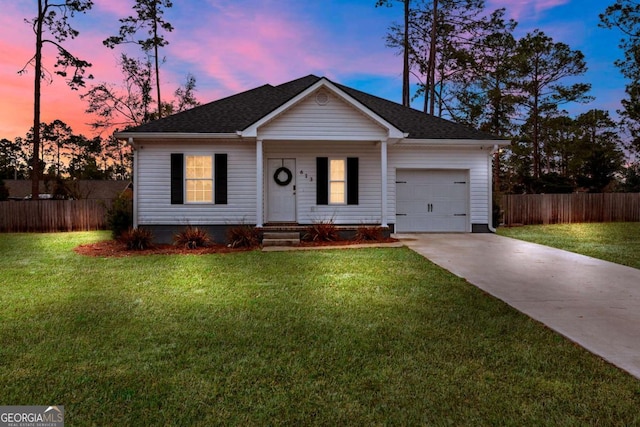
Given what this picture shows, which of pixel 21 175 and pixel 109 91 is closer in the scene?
pixel 109 91

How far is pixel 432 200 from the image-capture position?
41.7 feet

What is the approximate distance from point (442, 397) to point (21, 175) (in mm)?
72009

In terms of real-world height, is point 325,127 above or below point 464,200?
above

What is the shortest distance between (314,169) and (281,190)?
1260 mm

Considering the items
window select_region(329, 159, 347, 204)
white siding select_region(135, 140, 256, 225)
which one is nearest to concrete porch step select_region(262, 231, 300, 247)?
white siding select_region(135, 140, 256, 225)

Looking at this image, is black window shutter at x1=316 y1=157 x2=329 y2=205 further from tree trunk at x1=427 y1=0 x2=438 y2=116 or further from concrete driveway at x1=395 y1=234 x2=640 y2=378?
tree trunk at x1=427 y1=0 x2=438 y2=116

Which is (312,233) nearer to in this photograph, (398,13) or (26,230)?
(26,230)

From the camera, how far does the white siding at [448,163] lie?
12312 mm

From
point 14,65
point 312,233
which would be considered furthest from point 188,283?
point 14,65

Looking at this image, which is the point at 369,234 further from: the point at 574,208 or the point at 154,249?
the point at 574,208

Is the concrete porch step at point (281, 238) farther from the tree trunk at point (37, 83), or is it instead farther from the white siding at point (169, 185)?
the tree trunk at point (37, 83)

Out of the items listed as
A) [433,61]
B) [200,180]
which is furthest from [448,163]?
[433,61]

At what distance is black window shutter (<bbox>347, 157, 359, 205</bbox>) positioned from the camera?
12.1m

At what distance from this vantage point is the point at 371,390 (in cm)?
251
